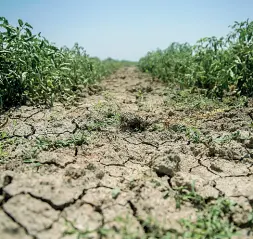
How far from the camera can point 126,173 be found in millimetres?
2146

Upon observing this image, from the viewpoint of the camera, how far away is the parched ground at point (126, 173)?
1564mm

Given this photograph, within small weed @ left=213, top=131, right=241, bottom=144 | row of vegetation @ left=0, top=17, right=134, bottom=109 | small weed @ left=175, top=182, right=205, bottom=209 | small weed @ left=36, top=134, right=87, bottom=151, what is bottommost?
small weed @ left=175, top=182, right=205, bottom=209

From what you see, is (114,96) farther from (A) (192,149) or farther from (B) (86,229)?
(B) (86,229)

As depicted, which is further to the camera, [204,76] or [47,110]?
[204,76]

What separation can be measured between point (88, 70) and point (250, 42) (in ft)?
9.81

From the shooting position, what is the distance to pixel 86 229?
1.51 meters

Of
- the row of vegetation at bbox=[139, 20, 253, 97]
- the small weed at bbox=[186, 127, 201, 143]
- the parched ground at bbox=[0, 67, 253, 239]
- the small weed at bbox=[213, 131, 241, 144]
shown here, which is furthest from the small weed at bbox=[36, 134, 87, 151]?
the row of vegetation at bbox=[139, 20, 253, 97]

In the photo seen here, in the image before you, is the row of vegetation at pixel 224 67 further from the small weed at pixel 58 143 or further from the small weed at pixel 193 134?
the small weed at pixel 58 143

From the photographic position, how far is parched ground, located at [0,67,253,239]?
156cm

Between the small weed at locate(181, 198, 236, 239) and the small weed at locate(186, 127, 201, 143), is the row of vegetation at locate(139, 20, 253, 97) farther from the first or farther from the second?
the small weed at locate(181, 198, 236, 239)

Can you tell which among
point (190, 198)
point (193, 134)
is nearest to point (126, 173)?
point (190, 198)

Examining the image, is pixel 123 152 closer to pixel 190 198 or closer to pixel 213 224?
pixel 190 198

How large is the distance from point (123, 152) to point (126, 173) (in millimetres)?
346

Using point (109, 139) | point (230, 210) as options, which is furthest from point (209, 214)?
point (109, 139)
